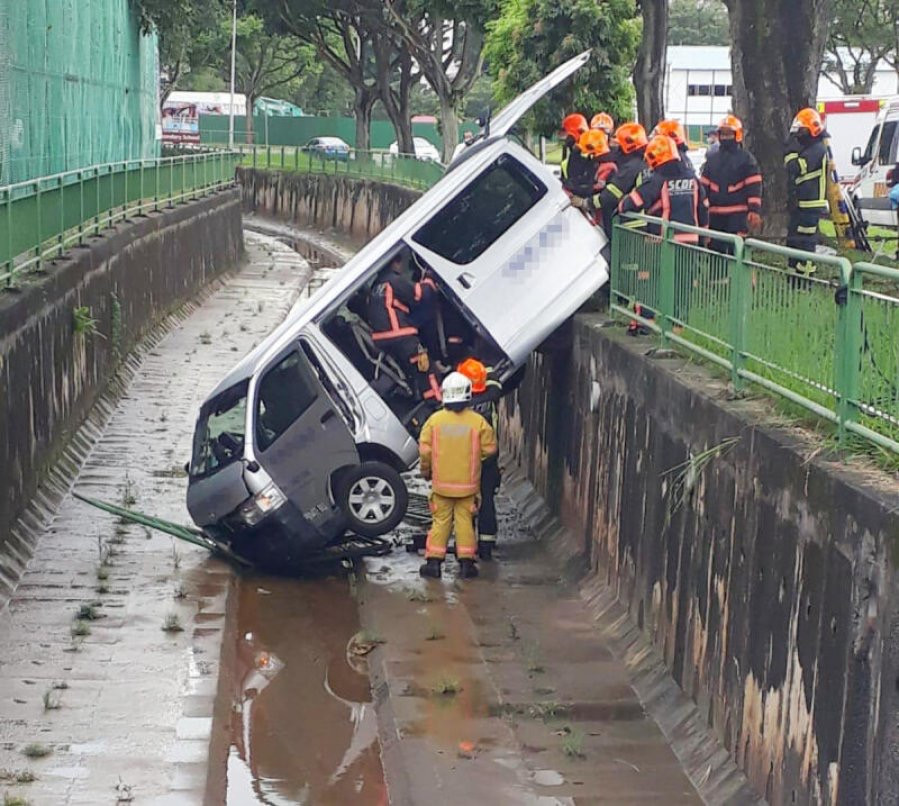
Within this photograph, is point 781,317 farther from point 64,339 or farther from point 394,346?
point 64,339

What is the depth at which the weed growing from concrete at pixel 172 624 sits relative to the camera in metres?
11.8

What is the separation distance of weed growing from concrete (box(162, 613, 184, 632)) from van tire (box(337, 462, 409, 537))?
177 centimetres

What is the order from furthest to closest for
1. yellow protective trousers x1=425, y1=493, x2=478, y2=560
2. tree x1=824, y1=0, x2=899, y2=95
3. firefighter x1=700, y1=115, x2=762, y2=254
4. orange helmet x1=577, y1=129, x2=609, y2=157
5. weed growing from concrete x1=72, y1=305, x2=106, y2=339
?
tree x1=824, y1=0, x2=899, y2=95 → weed growing from concrete x1=72, y1=305, x2=106, y2=339 → orange helmet x1=577, y1=129, x2=609, y2=157 → firefighter x1=700, y1=115, x2=762, y2=254 → yellow protective trousers x1=425, y1=493, x2=478, y2=560

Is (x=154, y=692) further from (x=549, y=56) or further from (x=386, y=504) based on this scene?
(x=549, y=56)

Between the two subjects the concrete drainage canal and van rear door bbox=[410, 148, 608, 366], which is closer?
the concrete drainage canal

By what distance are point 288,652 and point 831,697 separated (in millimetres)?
5627

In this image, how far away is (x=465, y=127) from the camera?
259 ft

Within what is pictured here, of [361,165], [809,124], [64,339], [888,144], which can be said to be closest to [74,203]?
[64,339]

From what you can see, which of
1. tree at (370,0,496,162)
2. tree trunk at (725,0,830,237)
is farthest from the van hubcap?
tree at (370,0,496,162)

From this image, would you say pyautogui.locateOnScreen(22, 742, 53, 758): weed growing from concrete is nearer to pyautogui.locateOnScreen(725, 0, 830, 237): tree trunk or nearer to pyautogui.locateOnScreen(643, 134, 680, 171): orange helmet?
pyautogui.locateOnScreen(643, 134, 680, 171): orange helmet

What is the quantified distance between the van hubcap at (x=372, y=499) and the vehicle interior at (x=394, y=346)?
56 centimetres

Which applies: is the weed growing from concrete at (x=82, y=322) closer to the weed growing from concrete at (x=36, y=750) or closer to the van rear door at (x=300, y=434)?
the van rear door at (x=300, y=434)

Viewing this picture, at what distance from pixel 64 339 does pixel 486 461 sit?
215 inches

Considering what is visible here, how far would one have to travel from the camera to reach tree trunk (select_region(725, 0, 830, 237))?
18.2m
